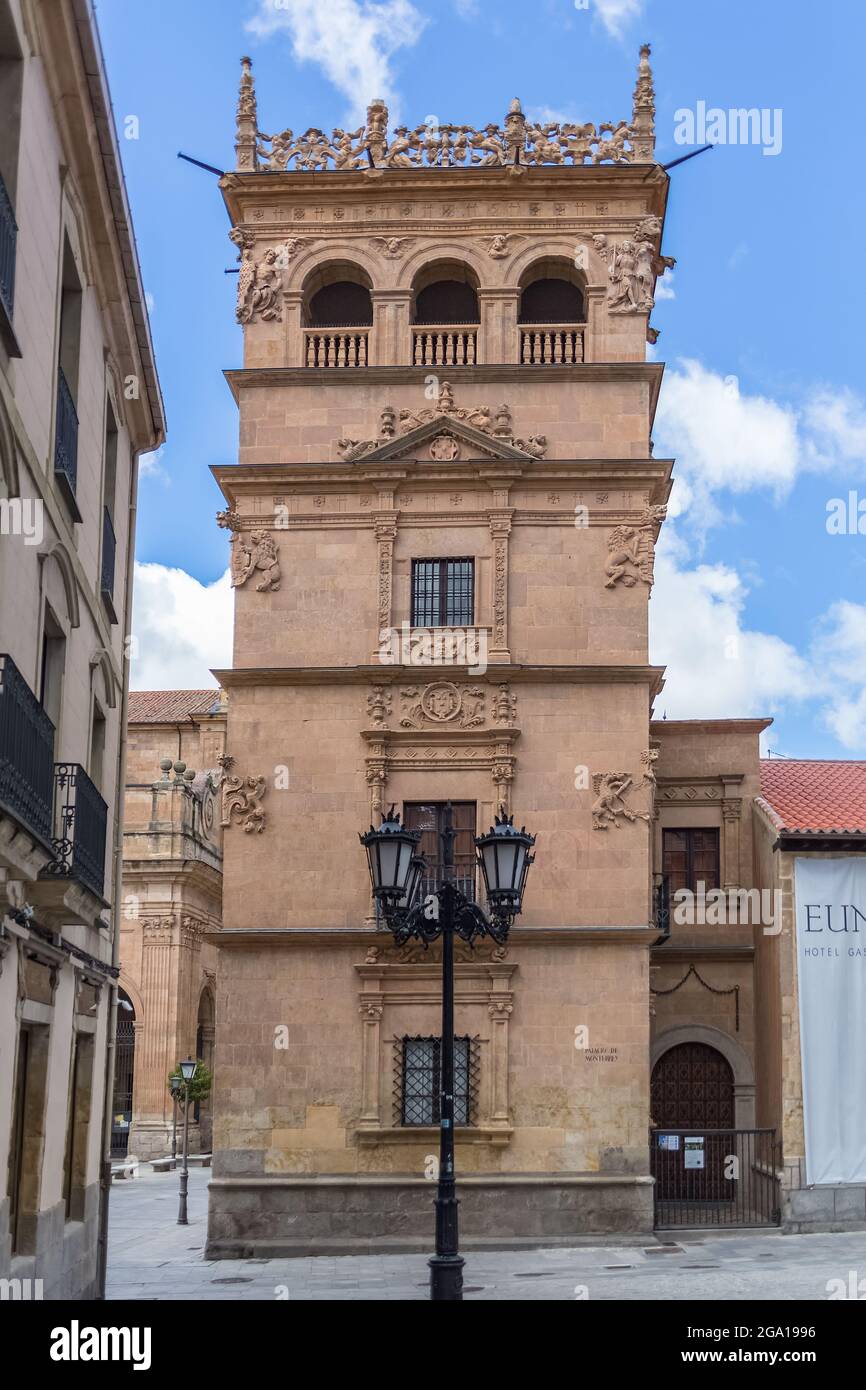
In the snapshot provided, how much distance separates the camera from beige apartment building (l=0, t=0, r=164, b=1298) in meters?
11.5

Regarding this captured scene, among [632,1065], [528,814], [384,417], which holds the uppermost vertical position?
[384,417]

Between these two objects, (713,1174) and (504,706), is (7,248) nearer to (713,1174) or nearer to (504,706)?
(504,706)

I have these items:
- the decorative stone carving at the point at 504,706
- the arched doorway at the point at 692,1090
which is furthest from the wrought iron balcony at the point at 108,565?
the arched doorway at the point at 692,1090

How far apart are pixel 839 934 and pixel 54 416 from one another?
16945 mm

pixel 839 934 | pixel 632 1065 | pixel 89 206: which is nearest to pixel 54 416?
pixel 89 206

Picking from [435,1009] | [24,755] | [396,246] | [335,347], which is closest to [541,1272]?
[435,1009]

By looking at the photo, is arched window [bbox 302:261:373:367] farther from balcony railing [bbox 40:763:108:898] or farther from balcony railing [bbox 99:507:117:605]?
balcony railing [bbox 40:763:108:898]

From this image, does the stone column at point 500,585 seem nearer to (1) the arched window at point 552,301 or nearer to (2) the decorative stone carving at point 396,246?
(1) the arched window at point 552,301

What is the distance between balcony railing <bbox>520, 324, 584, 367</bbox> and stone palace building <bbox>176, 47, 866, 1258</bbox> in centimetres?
10

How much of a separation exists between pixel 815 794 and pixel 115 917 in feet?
47.3

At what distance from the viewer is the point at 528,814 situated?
25.3m

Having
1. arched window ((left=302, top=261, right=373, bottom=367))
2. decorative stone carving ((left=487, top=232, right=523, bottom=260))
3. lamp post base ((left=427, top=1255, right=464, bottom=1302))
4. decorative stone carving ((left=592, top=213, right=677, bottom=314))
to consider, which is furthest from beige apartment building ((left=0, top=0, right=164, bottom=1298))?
decorative stone carving ((left=592, top=213, right=677, bottom=314))
